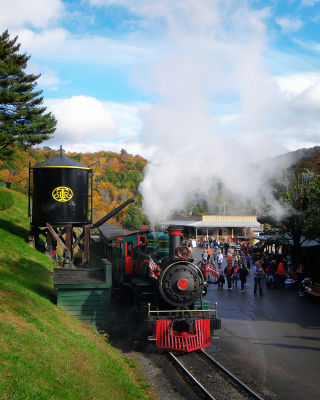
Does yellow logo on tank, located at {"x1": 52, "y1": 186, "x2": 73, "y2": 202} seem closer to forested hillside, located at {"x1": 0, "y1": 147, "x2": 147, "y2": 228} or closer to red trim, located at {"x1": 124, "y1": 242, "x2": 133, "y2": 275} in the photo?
red trim, located at {"x1": 124, "y1": 242, "x2": 133, "y2": 275}

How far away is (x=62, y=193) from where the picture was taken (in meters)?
18.5

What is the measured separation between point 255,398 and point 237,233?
42.6 m

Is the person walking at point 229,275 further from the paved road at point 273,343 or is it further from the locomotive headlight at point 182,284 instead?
the locomotive headlight at point 182,284

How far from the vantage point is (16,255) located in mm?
16484

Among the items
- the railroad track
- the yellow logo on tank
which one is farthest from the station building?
the railroad track

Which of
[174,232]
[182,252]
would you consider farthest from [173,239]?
[182,252]

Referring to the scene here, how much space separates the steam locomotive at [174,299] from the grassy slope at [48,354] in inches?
55.1

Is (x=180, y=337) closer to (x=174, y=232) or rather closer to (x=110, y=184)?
(x=174, y=232)

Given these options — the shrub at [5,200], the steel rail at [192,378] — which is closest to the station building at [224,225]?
the shrub at [5,200]

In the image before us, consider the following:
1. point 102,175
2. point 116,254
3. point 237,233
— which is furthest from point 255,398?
point 102,175

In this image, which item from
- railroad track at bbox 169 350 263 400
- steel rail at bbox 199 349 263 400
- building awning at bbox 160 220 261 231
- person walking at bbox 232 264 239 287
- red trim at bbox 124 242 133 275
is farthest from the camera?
building awning at bbox 160 220 261 231

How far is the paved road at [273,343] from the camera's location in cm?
929

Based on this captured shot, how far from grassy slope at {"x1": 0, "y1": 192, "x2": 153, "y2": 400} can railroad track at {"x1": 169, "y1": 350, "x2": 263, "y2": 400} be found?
3.88ft

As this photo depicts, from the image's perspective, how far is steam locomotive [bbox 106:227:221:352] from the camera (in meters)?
11.4
